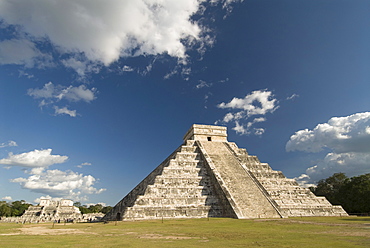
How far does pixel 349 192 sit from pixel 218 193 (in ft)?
76.8

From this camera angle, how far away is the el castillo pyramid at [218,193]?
61.4 feet

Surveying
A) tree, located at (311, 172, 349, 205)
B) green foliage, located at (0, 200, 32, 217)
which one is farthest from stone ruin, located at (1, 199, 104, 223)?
tree, located at (311, 172, 349, 205)

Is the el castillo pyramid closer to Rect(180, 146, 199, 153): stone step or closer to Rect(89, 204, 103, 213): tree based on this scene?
Rect(180, 146, 199, 153): stone step

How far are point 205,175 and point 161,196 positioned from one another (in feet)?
17.5

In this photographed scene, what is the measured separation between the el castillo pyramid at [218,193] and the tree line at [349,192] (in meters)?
12.2

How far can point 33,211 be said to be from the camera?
168 feet

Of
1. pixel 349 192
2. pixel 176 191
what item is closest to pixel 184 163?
pixel 176 191

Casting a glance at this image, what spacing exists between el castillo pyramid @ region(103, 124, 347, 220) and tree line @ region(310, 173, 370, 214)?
480 inches

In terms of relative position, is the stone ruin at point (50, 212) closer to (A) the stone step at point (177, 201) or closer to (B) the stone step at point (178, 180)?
(B) the stone step at point (178, 180)

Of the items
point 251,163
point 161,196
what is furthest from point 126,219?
point 251,163

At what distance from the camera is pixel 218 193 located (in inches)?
814

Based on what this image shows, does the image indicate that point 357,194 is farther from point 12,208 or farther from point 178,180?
point 12,208

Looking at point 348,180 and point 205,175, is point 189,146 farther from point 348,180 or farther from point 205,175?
point 348,180

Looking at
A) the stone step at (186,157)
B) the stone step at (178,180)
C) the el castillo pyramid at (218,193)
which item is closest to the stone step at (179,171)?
the el castillo pyramid at (218,193)
